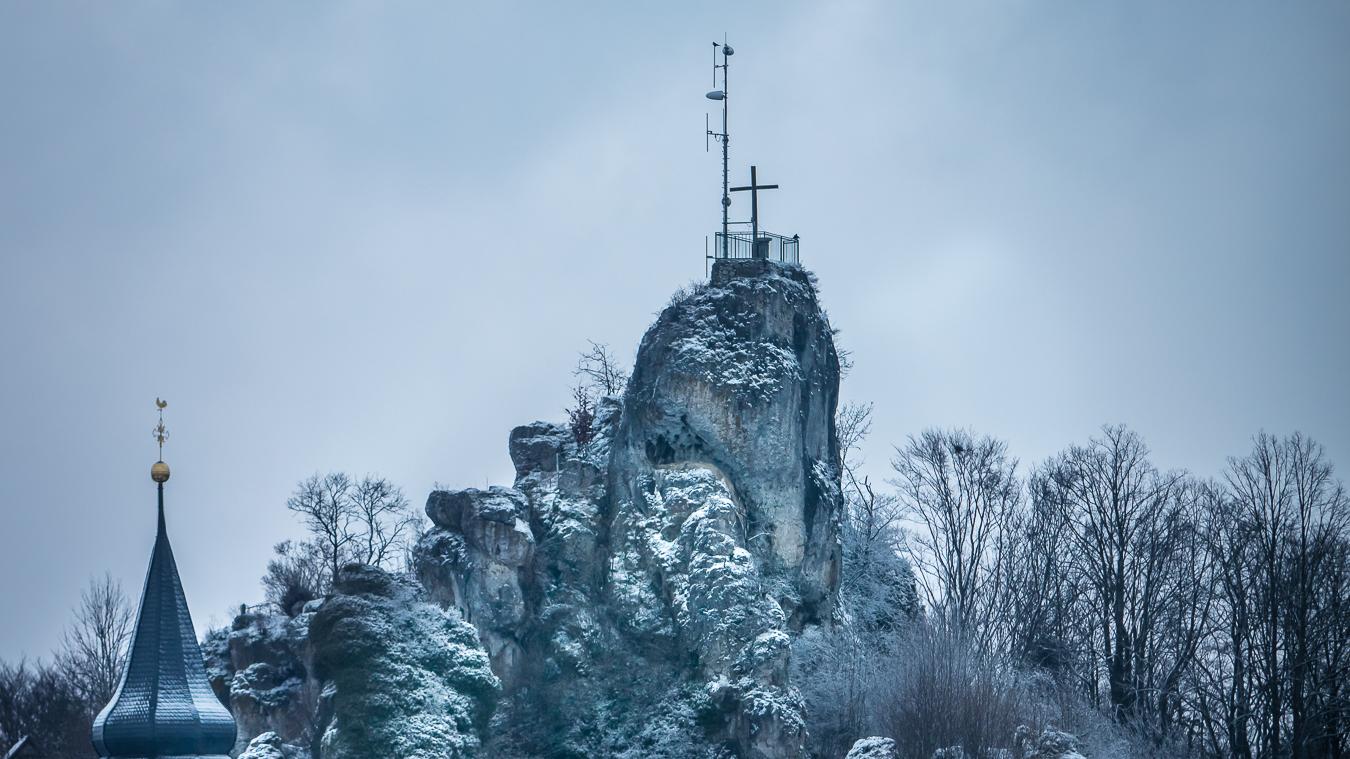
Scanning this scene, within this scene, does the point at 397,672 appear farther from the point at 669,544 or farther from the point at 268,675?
the point at 669,544

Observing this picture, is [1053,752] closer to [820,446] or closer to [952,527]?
[820,446]

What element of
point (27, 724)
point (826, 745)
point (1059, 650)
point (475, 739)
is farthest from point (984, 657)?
point (27, 724)

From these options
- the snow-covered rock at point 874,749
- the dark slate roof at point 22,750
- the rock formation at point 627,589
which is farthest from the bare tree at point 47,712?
the snow-covered rock at point 874,749

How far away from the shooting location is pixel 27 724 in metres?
81.1

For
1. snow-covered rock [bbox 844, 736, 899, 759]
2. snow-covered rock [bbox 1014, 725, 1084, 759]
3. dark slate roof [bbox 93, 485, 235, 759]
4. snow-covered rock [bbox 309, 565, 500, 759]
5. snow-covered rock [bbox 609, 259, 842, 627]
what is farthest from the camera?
snow-covered rock [bbox 609, 259, 842, 627]

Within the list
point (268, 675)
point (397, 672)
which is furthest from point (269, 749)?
point (268, 675)

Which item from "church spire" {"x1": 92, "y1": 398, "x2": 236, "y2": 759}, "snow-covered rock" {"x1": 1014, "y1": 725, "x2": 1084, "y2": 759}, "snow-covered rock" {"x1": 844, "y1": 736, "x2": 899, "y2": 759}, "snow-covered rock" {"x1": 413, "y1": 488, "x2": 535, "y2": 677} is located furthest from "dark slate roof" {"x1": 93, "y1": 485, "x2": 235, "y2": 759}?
"snow-covered rock" {"x1": 1014, "y1": 725, "x2": 1084, "y2": 759}

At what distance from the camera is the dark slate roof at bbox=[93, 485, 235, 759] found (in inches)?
2168

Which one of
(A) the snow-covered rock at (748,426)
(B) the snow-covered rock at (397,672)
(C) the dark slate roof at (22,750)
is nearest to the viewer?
(B) the snow-covered rock at (397,672)

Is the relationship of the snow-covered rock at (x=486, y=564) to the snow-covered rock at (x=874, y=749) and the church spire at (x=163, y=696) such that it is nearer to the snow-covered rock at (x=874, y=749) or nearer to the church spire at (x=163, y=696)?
the church spire at (x=163, y=696)

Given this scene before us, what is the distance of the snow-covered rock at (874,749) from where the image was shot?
52.1 metres

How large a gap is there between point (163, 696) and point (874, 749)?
17.0m

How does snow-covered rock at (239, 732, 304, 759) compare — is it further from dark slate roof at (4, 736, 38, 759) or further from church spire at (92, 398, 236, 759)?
dark slate roof at (4, 736, 38, 759)

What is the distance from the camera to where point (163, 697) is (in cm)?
5556
